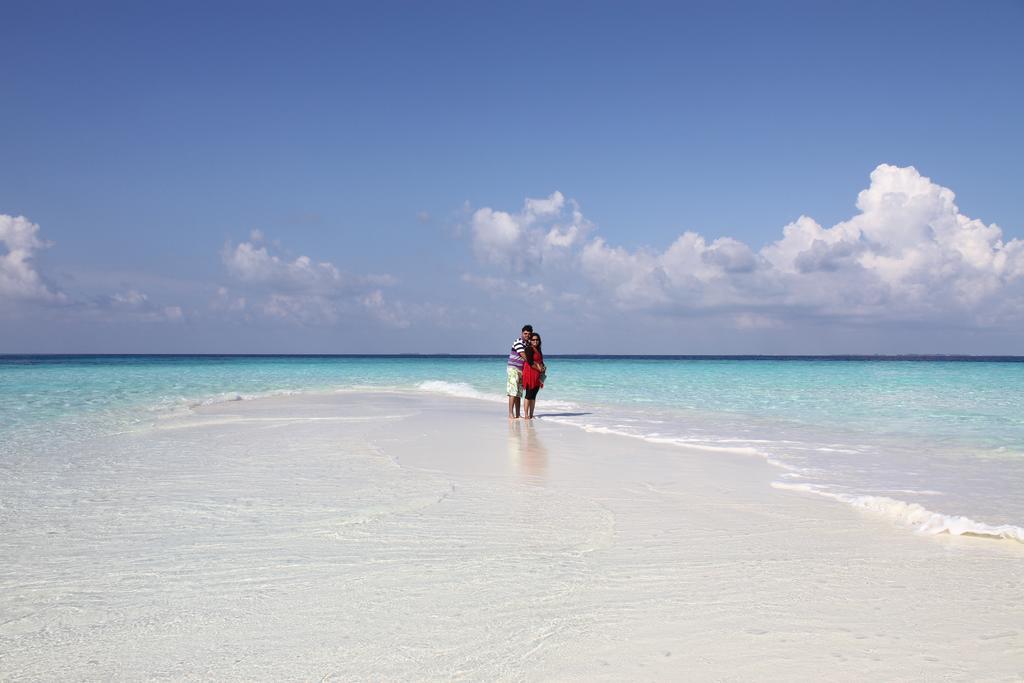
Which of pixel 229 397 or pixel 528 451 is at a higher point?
pixel 528 451

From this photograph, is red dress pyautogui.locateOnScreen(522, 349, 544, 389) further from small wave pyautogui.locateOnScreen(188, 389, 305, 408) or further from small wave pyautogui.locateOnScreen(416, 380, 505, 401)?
small wave pyautogui.locateOnScreen(188, 389, 305, 408)

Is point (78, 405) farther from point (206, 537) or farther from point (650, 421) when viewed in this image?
point (206, 537)

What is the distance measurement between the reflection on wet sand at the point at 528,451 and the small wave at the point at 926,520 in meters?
3.16

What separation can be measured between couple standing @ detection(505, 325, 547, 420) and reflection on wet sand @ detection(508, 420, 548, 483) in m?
0.75

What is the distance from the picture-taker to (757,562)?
15.9 ft

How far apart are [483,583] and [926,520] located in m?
4.12

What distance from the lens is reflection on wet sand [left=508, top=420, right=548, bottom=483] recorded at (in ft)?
28.4

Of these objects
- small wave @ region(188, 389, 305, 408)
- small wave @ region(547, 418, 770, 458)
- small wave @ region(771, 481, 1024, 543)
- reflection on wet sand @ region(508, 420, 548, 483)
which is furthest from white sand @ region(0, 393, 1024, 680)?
small wave @ region(188, 389, 305, 408)


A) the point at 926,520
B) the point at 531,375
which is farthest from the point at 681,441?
the point at 926,520

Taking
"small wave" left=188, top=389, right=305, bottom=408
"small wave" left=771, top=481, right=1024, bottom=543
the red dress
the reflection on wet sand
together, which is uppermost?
the red dress

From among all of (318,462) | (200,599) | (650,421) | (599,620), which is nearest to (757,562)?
(599,620)

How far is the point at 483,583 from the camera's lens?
4.32m

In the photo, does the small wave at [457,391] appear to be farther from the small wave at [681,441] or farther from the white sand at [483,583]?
the white sand at [483,583]

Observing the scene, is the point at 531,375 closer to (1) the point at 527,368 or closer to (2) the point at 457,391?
(1) the point at 527,368
